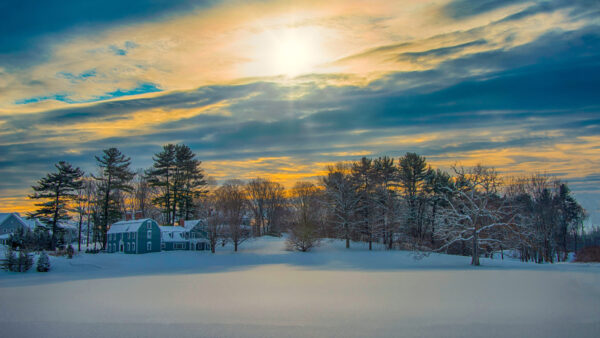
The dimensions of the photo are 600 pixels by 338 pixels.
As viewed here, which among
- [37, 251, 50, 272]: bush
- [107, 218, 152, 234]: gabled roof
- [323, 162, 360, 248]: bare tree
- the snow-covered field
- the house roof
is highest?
[323, 162, 360, 248]: bare tree

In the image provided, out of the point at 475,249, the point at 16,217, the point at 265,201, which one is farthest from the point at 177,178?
the point at 475,249

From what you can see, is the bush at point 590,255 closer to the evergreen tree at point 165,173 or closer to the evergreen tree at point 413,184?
the evergreen tree at point 413,184

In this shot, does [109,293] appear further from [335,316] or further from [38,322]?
[335,316]

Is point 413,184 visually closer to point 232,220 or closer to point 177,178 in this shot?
point 232,220

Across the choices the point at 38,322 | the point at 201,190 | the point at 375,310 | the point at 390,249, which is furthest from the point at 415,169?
the point at 38,322

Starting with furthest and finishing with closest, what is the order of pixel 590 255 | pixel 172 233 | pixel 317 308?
pixel 172 233, pixel 590 255, pixel 317 308

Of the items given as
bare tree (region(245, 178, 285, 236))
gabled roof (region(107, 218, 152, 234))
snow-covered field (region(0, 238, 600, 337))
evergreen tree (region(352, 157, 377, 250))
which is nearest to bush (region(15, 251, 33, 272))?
snow-covered field (region(0, 238, 600, 337))

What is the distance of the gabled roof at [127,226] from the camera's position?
59.7 meters

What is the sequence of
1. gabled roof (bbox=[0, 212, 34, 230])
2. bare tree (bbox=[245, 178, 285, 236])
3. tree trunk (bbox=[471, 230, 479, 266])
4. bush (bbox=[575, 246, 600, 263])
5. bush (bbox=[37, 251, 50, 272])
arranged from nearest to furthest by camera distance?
tree trunk (bbox=[471, 230, 479, 266])
bush (bbox=[37, 251, 50, 272])
bush (bbox=[575, 246, 600, 263])
gabled roof (bbox=[0, 212, 34, 230])
bare tree (bbox=[245, 178, 285, 236])

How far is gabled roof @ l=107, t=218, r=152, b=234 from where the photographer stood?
5969 centimetres

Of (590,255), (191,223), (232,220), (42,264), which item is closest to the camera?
(42,264)

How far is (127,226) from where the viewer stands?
61000mm

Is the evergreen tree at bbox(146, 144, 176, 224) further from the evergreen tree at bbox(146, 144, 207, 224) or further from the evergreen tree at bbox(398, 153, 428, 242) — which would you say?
the evergreen tree at bbox(398, 153, 428, 242)

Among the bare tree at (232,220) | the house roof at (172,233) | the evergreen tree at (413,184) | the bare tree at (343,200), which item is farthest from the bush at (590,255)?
the house roof at (172,233)
